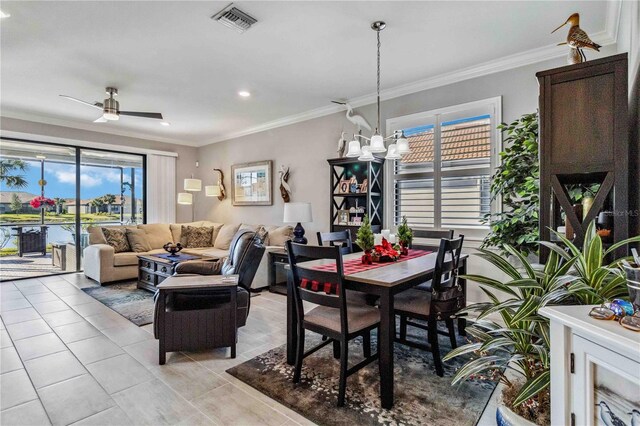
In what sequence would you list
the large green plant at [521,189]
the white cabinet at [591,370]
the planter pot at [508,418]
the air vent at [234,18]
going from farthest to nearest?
the large green plant at [521,189] → the air vent at [234,18] → the planter pot at [508,418] → the white cabinet at [591,370]

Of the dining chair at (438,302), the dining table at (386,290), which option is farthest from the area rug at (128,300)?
the dining chair at (438,302)

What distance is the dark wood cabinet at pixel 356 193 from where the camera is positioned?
13.9ft

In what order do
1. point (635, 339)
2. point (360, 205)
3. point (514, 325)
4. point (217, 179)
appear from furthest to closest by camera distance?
point (217, 179), point (360, 205), point (514, 325), point (635, 339)

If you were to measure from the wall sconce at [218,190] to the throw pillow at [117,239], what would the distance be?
182 cm

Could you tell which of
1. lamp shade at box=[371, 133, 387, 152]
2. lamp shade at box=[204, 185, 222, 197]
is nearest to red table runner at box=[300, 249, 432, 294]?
lamp shade at box=[371, 133, 387, 152]

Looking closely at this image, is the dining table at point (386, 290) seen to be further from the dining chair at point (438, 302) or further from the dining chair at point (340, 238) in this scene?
the dining chair at point (340, 238)

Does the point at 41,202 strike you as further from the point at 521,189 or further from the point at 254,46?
the point at 521,189

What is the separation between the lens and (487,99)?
3609mm

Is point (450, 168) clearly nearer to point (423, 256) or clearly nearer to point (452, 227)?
point (452, 227)

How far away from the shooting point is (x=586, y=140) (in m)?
1.75

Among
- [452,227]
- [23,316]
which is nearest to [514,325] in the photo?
[452,227]

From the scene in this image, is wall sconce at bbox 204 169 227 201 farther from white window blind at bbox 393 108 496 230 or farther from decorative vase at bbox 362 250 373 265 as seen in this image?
decorative vase at bbox 362 250 373 265

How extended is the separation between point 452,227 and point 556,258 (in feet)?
8.35

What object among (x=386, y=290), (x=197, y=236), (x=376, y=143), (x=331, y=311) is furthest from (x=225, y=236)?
(x=386, y=290)
